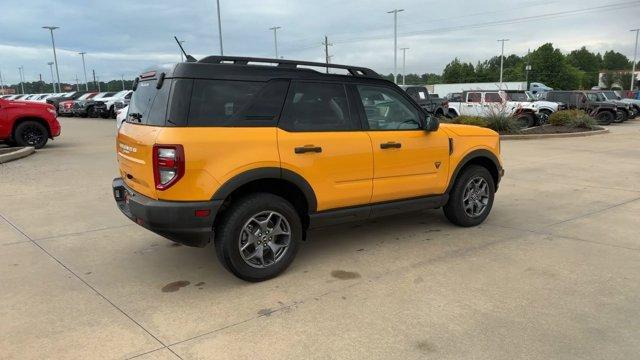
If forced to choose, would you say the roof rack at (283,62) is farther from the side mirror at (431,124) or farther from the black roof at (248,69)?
the side mirror at (431,124)

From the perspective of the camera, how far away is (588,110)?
76.8 feet

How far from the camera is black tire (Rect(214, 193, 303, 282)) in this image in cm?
402

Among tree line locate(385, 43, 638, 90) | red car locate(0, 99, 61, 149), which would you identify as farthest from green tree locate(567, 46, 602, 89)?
red car locate(0, 99, 61, 149)

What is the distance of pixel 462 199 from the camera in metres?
5.68

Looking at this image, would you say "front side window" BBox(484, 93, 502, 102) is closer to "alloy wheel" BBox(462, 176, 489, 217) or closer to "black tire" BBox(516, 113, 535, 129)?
"black tire" BBox(516, 113, 535, 129)

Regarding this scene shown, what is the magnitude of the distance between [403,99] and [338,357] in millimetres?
2989

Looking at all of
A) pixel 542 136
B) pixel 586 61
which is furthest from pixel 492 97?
pixel 586 61

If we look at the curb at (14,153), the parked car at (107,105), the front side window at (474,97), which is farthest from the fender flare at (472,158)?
the parked car at (107,105)

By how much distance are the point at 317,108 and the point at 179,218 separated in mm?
1604

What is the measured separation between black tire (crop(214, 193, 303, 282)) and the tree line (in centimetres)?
9413

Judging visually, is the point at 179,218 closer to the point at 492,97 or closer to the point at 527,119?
the point at 492,97

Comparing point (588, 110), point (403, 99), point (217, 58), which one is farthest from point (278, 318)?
point (588, 110)

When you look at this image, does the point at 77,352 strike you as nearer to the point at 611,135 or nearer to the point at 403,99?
the point at 403,99

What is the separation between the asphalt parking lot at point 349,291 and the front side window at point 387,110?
129 cm
